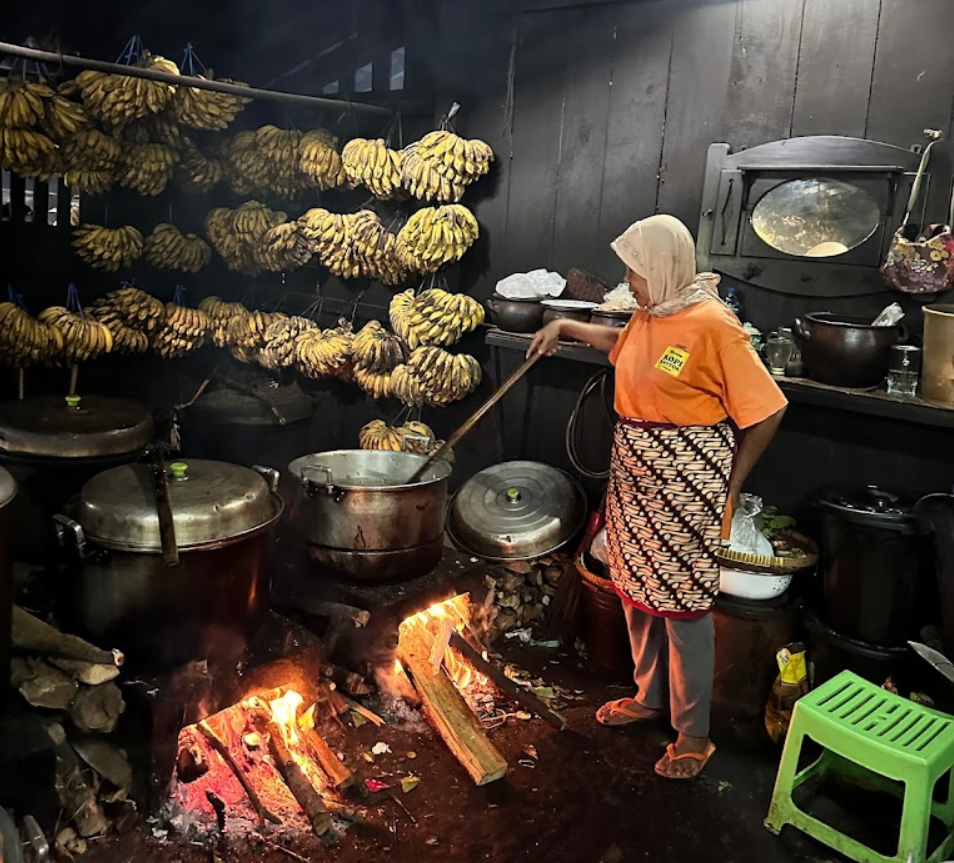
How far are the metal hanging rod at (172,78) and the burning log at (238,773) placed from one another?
11.0ft

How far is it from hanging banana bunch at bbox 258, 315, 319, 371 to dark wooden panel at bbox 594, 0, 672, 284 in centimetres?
239

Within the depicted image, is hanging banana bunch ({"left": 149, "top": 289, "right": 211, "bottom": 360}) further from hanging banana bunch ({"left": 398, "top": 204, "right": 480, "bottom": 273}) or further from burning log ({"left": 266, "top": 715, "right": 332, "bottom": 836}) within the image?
burning log ({"left": 266, "top": 715, "right": 332, "bottom": 836})

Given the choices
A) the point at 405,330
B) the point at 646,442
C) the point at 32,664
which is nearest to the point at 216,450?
the point at 405,330

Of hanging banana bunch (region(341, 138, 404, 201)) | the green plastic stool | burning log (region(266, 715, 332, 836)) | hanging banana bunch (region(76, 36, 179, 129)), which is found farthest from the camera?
hanging banana bunch (region(341, 138, 404, 201))

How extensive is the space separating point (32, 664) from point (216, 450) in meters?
3.13

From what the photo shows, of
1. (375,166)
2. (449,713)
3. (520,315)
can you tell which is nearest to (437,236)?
(375,166)

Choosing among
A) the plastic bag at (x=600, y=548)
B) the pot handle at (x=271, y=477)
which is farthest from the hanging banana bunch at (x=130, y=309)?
the plastic bag at (x=600, y=548)

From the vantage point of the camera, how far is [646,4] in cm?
462

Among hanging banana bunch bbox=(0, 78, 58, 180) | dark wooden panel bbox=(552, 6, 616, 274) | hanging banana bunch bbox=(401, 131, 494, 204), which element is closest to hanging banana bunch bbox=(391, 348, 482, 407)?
dark wooden panel bbox=(552, 6, 616, 274)

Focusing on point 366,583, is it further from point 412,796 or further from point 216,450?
point 216,450

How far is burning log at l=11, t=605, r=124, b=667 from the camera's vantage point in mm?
3100

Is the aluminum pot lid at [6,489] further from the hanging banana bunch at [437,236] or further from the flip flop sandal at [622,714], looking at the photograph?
the hanging banana bunch at [437,236]

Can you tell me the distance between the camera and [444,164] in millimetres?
5160

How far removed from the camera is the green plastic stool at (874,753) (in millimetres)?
2947
